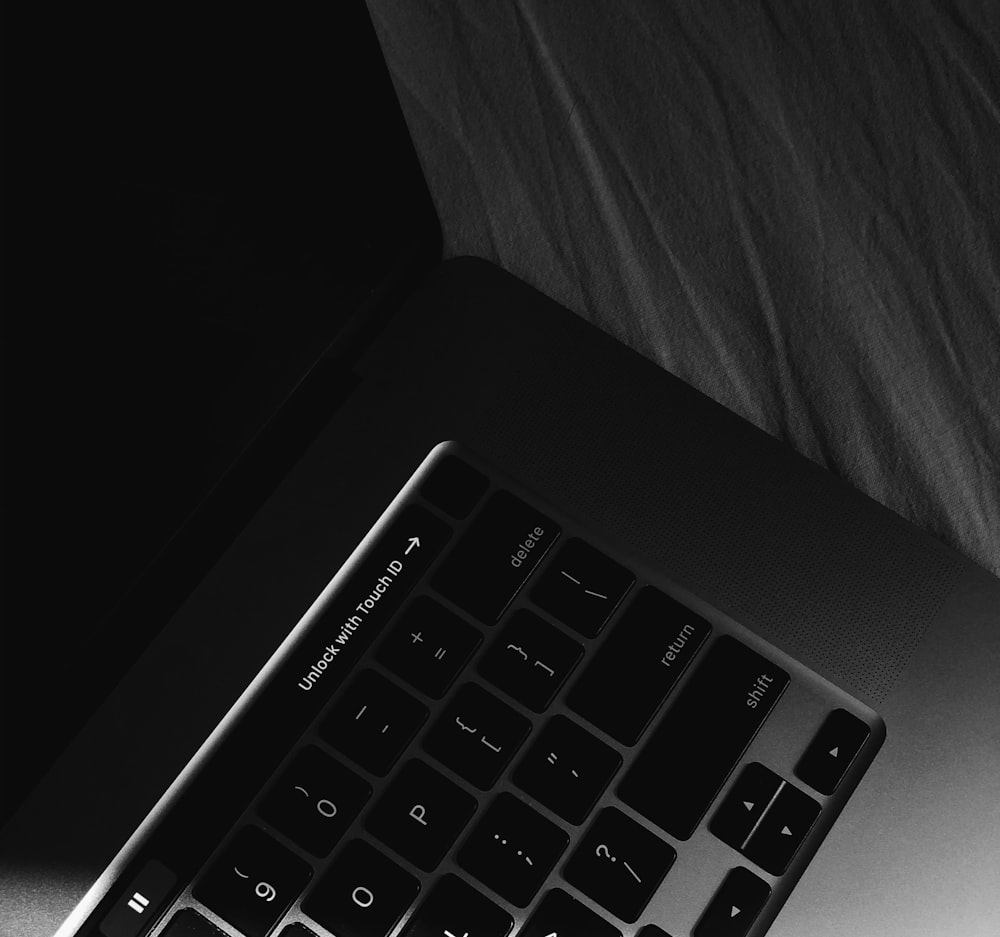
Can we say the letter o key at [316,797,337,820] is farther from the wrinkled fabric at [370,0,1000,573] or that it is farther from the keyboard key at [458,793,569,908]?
the wrinkled fabric at [370,0,1000,573]

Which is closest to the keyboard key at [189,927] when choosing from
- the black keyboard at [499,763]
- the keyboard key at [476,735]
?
the black keyboard at [499,763]

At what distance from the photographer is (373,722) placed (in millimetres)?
447

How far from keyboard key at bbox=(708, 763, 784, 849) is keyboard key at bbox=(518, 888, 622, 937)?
56 millimetres

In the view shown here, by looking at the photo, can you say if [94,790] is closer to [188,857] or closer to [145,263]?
[188,857]

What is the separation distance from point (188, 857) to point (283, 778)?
0.04m

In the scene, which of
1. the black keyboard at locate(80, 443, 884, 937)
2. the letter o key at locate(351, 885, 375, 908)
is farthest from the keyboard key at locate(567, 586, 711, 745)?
the letter o key at locate(351, 885, 375, 908)

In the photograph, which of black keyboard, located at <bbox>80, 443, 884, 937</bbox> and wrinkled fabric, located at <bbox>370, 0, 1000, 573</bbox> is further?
wrinkled fabric, located at <bbox>370, 0, 1000, 573</bbox>

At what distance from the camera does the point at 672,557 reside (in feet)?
1.57

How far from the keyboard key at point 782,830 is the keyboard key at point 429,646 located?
0.13 m

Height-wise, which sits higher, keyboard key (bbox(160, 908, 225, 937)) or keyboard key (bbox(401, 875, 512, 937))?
keyboard key (bbox(401, 875, 512, 937))

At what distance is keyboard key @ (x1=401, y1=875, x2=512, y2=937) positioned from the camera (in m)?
0.43

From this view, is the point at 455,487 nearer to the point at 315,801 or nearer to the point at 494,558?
the point at 494,558

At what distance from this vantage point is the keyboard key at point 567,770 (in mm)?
444

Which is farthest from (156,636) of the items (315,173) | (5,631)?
(315,173)
